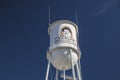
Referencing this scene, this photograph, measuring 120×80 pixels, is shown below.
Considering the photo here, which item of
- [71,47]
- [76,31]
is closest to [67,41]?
[71,47]

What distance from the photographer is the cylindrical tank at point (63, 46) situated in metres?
26.1

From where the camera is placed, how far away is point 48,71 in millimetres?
26656

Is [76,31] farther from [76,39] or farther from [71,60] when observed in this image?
[71,60]

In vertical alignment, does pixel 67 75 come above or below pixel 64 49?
below

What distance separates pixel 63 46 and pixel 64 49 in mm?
→ 327

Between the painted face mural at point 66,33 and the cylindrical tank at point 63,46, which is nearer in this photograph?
the cylindrical tank at point 63,46

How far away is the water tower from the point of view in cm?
2614

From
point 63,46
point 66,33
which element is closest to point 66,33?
point 66,33

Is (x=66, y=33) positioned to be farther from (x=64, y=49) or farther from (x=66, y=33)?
(x=64, y=49)

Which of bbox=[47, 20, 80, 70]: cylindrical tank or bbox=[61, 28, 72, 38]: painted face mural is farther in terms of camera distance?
bbox=[61, 28, 72, 38]: painted face mural

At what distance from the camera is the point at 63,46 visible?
85.9 ft

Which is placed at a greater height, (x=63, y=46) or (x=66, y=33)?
(x=66, y=33)

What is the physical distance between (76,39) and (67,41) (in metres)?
1.86

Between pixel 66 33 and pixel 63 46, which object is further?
pixel 66 33
